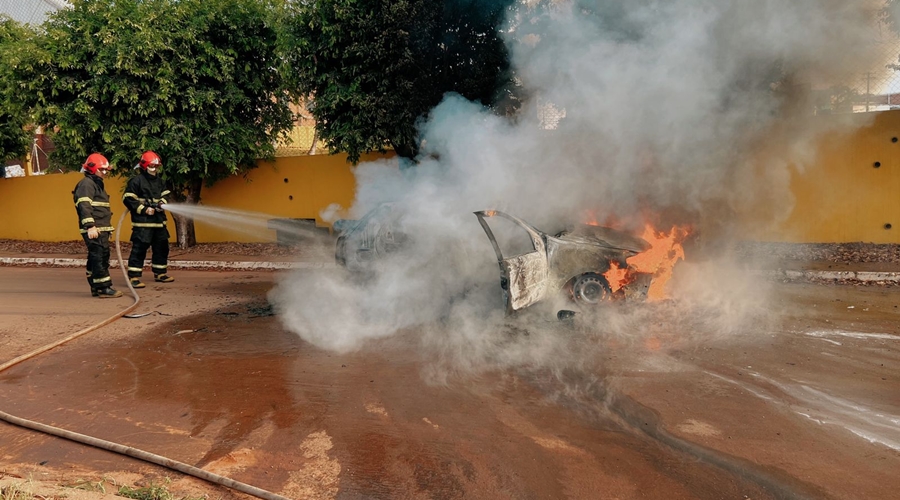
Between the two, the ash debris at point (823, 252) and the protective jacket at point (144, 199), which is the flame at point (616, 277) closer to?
the ash debris at point (823, 252)

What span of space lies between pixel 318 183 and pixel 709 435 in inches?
457

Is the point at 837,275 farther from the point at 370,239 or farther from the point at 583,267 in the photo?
the point at 370,239

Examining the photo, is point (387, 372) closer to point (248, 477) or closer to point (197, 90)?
point (248, 477)

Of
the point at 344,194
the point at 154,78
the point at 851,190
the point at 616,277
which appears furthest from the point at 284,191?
the point at 851,190

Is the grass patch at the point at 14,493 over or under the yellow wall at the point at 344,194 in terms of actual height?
under

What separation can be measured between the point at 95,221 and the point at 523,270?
256 inches

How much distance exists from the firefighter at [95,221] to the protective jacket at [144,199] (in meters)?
0.37

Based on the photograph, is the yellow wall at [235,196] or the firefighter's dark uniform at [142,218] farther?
the yellow wall at [235,196]

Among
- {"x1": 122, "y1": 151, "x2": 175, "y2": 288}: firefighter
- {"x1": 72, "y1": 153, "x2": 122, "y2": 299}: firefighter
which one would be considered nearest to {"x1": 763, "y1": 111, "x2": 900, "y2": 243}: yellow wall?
{"x1": 122, "y1": 151, "x2": 175, "y2": 288}: firefighter

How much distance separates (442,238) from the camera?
25.4 ft

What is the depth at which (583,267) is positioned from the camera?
701 cm

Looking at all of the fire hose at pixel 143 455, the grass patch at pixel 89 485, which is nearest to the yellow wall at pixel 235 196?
the fire hose at pixel 143 455

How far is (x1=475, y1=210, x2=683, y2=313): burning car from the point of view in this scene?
6.84 meters

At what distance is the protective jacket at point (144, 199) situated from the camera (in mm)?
9234
